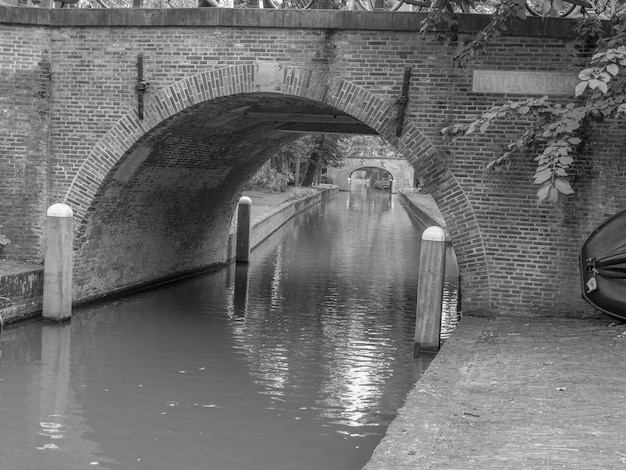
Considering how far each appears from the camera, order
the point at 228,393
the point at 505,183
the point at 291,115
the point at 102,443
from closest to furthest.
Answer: the point at 102,443
the point at 228,393
the point at 505,183
the point at 291,115

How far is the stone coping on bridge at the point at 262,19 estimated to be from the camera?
34.7ft

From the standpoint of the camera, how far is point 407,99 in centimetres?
1094

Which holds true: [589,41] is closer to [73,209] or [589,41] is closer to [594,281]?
[594,281]

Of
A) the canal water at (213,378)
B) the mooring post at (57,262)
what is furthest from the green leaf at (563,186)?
the mooring post at (57,262)

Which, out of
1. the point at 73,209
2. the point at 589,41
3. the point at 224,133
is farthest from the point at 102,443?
the point at 224,133

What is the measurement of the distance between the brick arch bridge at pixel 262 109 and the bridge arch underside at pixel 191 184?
3 centimetres

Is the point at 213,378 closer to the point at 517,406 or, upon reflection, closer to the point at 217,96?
the point at 217,96

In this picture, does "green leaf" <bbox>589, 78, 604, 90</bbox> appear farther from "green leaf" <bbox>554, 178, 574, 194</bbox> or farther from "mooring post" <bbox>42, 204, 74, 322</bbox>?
"mooring post" <bbox>42, 204, 74, 322</bbox>

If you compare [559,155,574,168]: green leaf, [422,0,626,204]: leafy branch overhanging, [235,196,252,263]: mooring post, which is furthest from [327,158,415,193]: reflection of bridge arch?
[559,155,574,168]: green leaf

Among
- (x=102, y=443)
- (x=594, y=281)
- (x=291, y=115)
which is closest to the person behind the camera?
(x=102, y=443)

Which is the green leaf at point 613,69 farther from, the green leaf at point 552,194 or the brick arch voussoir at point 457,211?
the brick arch voussoir at point 457,211

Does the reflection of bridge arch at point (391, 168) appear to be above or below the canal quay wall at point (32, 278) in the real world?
above

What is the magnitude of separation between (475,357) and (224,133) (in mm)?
8110

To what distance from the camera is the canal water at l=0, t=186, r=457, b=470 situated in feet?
24.3
